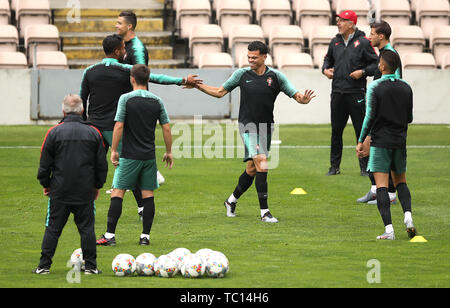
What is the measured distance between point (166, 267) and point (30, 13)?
19235mm

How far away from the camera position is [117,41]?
33.0 ft

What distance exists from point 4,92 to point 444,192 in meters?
12.4

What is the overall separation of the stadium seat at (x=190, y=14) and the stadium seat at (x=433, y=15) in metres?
6.34

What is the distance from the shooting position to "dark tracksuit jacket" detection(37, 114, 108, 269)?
7594 mm

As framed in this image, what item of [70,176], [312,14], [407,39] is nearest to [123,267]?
[70,176]

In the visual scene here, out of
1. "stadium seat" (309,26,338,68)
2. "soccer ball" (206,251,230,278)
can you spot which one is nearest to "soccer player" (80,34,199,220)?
"soccer ball" (206,251,230,278)

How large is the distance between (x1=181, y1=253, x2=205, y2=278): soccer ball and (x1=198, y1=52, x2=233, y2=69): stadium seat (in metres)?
15.6

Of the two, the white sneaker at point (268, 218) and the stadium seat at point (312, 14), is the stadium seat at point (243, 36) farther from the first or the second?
the white sneaker at point (268, 218)

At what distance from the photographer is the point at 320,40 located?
24.7 m

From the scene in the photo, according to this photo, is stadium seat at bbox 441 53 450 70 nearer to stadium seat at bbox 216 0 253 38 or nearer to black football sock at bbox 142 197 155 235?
stadium seat at bbox 216 0 253 38

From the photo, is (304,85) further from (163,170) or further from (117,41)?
(117,41)

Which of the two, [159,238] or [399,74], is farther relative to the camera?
[399,74]

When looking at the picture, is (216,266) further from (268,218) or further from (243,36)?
(243,36)

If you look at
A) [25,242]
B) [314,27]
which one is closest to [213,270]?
[25,242]
